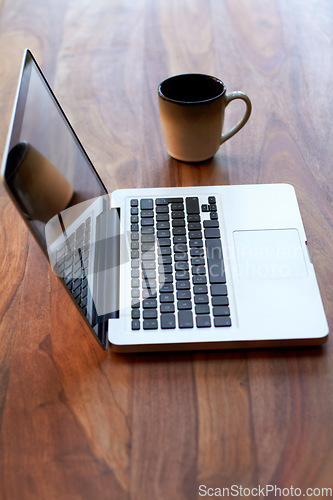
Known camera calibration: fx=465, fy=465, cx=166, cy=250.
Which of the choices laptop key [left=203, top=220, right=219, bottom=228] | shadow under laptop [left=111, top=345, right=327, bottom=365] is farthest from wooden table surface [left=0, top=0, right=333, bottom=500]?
laptop key [left=203, top=220, right=219, bottom=228]

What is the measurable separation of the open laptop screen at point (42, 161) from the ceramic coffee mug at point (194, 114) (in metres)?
0.14

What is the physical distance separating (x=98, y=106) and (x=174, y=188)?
0.87ft

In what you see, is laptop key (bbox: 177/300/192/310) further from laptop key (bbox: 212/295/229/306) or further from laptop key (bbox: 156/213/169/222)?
laptop key (bbox: 156/213/169/222)

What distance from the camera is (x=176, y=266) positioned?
1.89 ft

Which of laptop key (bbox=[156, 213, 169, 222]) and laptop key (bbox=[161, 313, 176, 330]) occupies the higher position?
laptop key (bbox=[156, 213, 169, 222])

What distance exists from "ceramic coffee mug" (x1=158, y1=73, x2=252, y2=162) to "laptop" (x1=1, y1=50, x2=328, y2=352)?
81 millimetres

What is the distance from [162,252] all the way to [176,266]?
3cm

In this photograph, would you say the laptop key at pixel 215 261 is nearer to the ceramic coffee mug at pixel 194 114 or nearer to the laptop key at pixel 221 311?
the laptop key at pixel 221 311

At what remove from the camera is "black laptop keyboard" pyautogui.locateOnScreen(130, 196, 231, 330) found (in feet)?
1.73

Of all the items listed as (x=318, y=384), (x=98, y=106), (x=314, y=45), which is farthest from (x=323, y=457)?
(x=314, y=45)

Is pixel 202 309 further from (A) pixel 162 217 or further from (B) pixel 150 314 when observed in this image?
(A) pixel 162 217

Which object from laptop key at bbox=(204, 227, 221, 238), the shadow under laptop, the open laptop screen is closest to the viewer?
the open laptop screen

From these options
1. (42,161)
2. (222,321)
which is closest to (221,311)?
(222,321)

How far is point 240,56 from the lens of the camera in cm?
92
